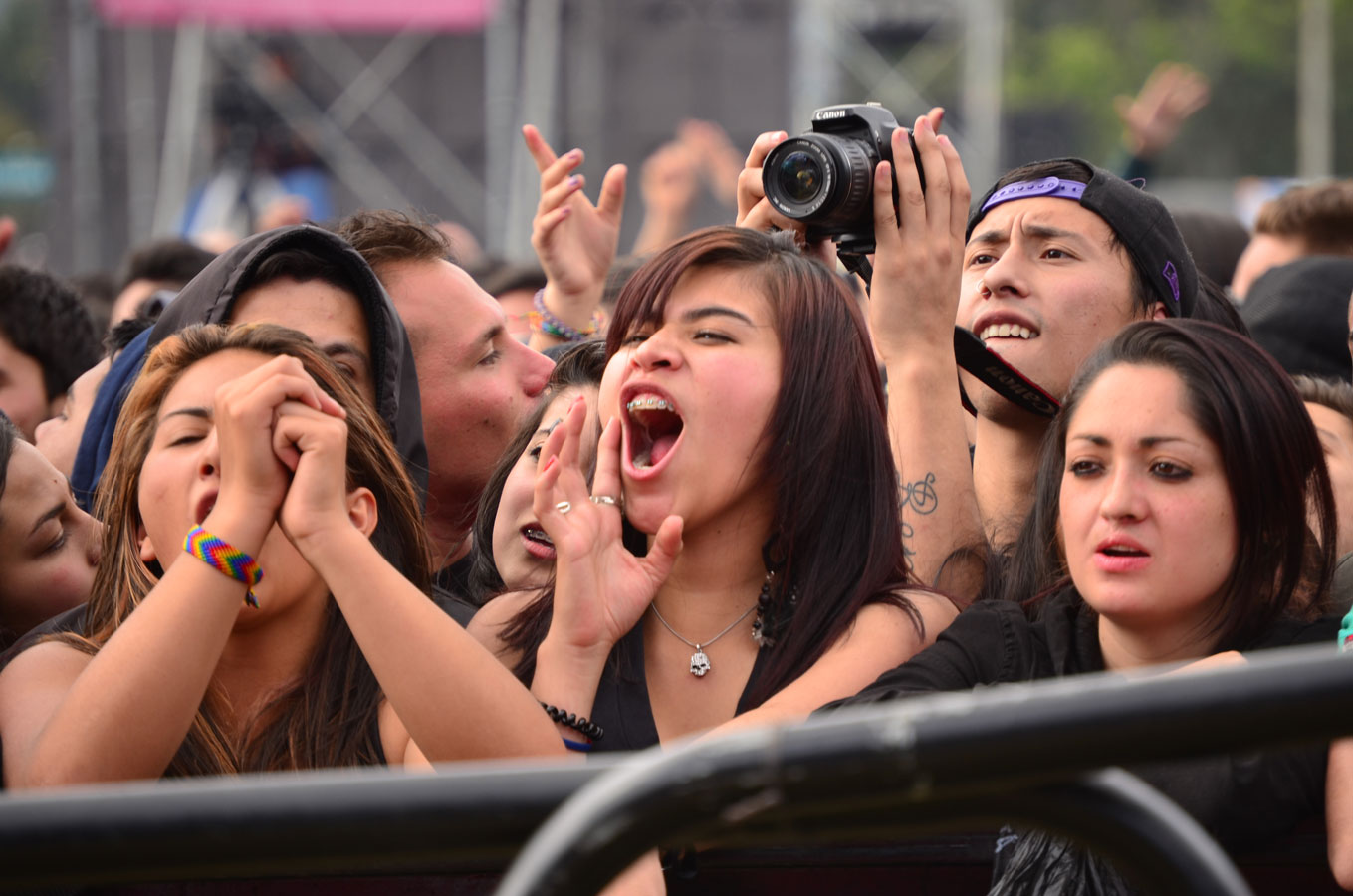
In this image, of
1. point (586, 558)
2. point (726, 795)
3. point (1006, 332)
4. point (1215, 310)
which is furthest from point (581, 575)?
point (1215, 310)

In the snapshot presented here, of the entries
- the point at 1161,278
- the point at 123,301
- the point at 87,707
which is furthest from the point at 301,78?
the point at 87,707

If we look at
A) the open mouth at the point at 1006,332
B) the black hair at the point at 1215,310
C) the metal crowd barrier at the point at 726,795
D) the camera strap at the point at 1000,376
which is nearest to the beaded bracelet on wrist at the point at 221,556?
the metal crowd barrier at the point at 726,795

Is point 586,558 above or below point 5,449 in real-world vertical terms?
below

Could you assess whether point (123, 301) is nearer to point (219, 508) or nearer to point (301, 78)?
point (219, 508)

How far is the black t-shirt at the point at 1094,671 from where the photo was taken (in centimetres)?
183

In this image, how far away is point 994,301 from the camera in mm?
3043

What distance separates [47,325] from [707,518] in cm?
258

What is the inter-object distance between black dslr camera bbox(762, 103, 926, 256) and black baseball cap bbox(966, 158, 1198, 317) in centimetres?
56

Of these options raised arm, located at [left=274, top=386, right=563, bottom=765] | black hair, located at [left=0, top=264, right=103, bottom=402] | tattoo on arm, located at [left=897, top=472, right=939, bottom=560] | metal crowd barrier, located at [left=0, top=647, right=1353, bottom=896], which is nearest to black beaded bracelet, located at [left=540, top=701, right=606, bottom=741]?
raised arm, located at [left=274, top=386, right=563, bottom=765]

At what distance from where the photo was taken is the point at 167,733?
6.42 feet

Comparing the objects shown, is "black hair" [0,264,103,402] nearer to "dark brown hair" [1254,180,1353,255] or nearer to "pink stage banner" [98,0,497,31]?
"dark brown hair" [1254,180,1353,255]

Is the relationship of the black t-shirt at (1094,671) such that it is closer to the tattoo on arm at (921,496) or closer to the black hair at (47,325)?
the tattoo on arm at (921,496)

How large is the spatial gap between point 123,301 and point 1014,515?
350cm

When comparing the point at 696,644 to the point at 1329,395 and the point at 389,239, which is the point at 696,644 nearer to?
the point at 389,239
